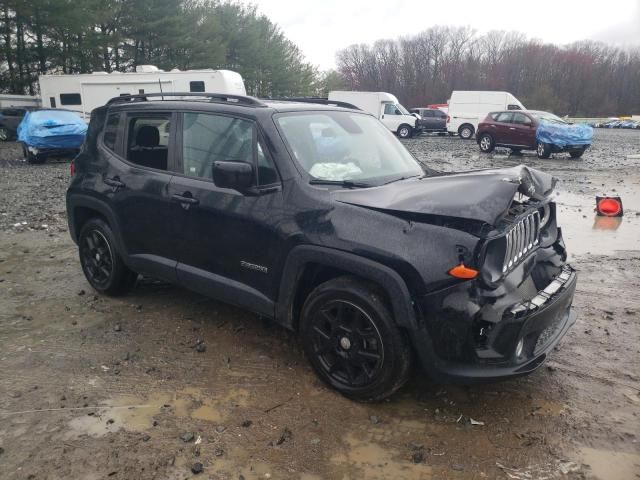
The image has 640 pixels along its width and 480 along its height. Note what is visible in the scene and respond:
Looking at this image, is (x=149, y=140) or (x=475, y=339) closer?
(x=475, y=339)

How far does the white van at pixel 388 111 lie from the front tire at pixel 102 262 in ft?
85.8

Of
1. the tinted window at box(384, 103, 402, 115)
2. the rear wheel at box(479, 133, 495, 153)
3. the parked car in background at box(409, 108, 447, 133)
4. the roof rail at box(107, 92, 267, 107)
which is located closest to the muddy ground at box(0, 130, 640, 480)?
the roof rail at box(107, 92, 267, 107)

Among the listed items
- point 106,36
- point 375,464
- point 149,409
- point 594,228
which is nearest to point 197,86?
point 106,36

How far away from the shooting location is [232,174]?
330 cm

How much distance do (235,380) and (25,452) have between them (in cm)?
127

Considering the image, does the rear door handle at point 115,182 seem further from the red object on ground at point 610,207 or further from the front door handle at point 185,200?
the red object on ground at point 610,207

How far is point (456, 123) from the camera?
98.7ft

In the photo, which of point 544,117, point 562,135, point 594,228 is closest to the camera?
point 594,228

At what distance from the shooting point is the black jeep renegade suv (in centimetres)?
277

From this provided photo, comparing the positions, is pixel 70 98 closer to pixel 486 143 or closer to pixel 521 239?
pixel 486 143

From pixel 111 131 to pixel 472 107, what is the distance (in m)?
27.9

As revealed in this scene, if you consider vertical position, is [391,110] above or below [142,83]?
below

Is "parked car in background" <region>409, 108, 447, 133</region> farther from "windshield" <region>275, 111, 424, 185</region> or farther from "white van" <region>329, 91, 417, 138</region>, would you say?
"windshield" <region>275, 111, 424, 185</region>

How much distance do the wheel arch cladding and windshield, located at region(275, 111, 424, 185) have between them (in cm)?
59
